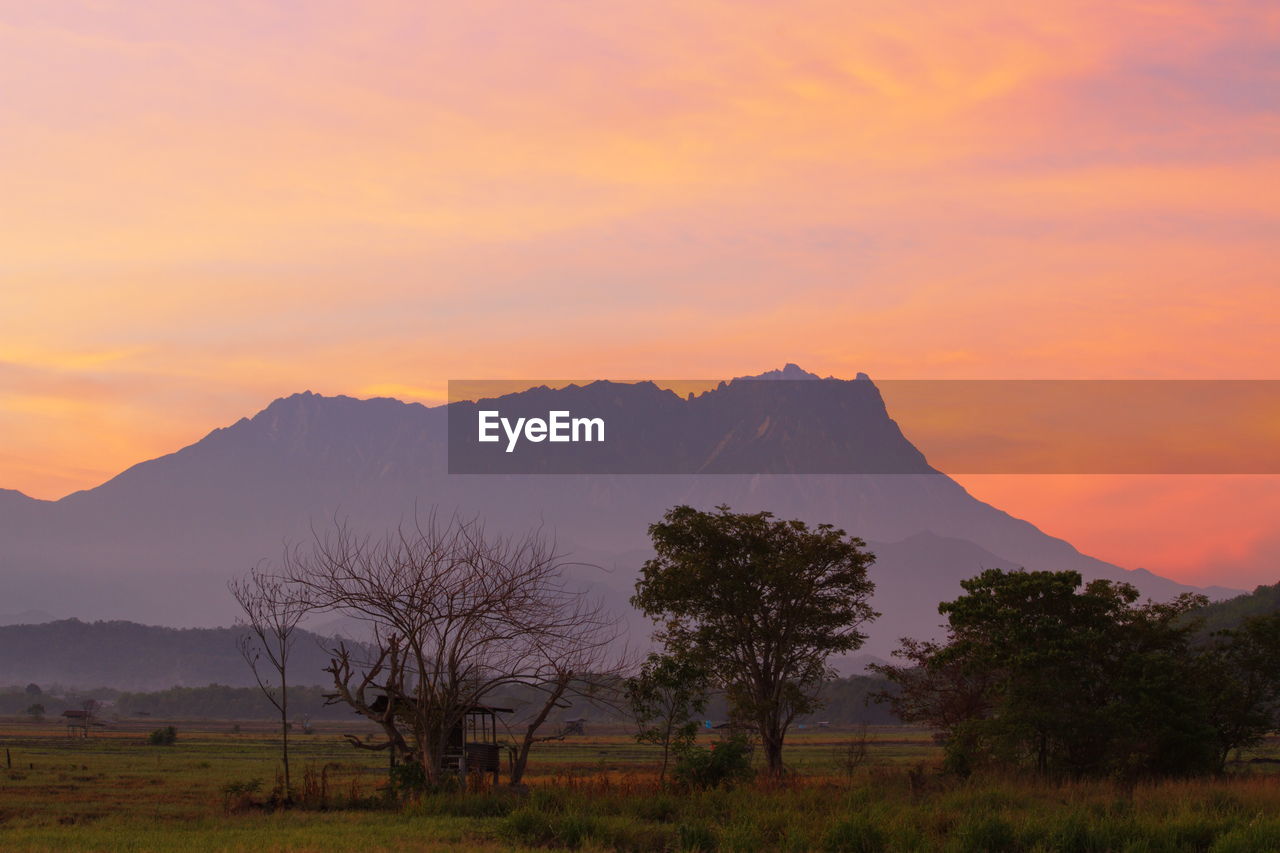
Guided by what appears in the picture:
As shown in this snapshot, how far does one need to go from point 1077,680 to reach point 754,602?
1217 cm

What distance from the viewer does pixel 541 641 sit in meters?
36.4

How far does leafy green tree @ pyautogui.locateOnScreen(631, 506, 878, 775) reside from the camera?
1784 inches


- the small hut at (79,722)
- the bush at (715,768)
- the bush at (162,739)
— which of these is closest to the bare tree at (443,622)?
the bush at (715,768)

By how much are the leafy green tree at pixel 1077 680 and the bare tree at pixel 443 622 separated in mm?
11656

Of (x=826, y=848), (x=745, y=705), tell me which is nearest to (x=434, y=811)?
(x=826, y=848)

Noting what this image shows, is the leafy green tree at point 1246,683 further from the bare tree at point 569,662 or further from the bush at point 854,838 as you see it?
the bush at point 854,838

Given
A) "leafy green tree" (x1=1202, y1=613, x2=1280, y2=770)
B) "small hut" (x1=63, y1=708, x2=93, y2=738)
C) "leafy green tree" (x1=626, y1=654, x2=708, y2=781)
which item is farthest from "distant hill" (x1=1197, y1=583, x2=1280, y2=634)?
"small hut" (x1=63, y1=708, x2=93, y2=738)

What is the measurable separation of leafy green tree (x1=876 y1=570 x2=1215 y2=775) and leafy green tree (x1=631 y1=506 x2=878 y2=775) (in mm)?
6607

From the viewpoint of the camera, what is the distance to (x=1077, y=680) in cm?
3694

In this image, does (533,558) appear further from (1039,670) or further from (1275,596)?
(1275,596)

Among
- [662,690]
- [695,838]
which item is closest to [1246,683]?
[662,690]

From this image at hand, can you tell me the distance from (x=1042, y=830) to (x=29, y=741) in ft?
305

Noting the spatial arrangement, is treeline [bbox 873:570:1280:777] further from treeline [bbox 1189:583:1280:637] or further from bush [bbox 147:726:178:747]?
bush [bbox 147:726:178:747]

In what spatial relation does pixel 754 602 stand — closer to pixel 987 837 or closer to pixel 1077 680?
pixel 1077 680
